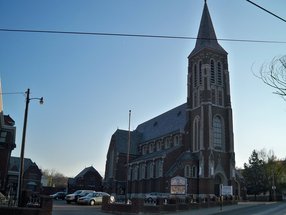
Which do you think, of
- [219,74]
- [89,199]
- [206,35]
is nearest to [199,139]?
[219,74]

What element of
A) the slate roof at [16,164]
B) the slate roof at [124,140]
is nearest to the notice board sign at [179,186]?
the slate roof at [124,140]

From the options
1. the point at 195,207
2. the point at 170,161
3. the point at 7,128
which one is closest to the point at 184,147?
the point at 170,161

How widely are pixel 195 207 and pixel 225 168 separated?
69.9 ft

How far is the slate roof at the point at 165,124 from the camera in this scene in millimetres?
63734

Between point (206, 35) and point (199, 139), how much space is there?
64.6 feet

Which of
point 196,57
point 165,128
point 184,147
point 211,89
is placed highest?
point 196,57

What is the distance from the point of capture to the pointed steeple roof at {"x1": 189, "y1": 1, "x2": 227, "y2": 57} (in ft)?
198

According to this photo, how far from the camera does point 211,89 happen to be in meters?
57.5

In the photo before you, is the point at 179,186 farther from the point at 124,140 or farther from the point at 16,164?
the point at 16,164

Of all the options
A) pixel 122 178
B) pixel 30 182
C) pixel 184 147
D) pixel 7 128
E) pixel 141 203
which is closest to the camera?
pixel 141 203

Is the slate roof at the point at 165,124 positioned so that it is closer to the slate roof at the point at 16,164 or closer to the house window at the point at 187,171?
the house window at the point at 187,171

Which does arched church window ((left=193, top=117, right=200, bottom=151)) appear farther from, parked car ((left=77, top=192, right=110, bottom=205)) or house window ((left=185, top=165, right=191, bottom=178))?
parked car ((left=77, top=192, right=110, bottom=205))

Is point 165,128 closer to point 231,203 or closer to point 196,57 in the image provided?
point 196,57

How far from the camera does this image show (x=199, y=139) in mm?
54781
